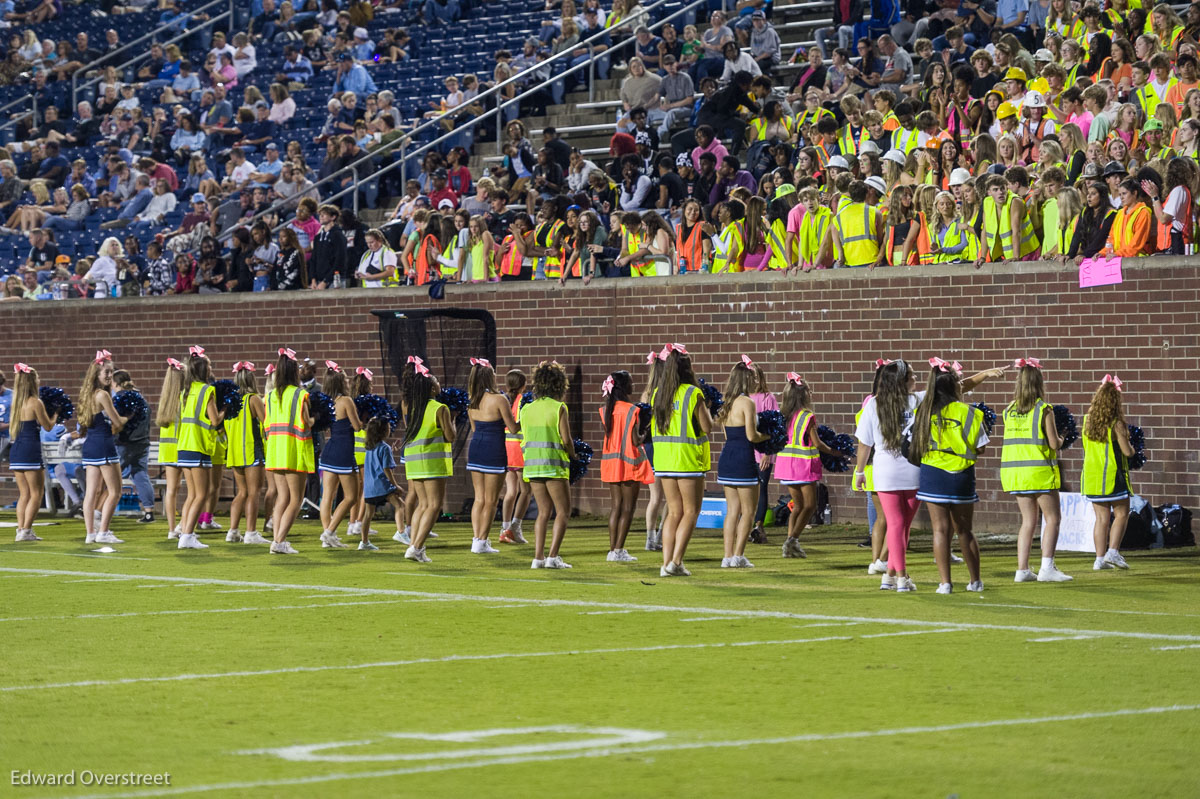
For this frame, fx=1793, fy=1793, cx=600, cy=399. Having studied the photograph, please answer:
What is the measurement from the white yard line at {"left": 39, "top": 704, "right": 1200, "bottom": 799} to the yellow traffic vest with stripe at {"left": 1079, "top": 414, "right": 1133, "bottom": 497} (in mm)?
7074

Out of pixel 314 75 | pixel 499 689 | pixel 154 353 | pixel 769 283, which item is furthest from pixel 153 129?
pixel 499 689

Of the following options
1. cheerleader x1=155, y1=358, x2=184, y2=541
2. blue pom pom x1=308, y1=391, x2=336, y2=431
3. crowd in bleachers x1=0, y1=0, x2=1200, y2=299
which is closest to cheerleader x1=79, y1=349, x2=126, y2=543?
cheerleader x1=155, y1=358, x2=184, y2=541

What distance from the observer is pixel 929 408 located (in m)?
13.2

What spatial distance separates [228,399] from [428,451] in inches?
120


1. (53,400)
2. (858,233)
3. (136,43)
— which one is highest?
(136,43)

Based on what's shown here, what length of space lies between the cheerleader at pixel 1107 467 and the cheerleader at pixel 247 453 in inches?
330

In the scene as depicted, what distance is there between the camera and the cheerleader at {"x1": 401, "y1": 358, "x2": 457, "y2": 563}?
16.3 m

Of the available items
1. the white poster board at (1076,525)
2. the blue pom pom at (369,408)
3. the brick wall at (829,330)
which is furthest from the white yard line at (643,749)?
the blue pom pom at (369,408)

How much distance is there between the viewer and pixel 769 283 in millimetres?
20484

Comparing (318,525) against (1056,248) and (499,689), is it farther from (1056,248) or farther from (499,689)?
(499,689)

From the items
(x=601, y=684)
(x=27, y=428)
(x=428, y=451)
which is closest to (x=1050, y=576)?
(x=428, y=451)

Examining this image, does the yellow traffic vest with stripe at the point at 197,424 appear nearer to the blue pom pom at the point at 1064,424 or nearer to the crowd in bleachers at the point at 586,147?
the crowd in bleachers at the point at 586,147

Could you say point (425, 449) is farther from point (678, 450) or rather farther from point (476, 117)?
point (476, 117)

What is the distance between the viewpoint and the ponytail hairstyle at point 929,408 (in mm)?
13070
